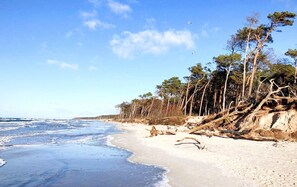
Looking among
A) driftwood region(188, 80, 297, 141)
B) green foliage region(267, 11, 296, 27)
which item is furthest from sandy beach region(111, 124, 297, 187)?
green foliage region(267, 11, 296, 27)

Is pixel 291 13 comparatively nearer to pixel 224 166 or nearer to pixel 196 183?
pixel 224 166

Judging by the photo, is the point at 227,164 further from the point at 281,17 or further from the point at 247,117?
the point at 281,17

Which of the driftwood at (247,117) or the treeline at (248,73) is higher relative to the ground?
the treeline at (248,73)

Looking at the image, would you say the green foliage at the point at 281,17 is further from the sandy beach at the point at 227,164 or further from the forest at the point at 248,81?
the sandy beach at the point at 227,164

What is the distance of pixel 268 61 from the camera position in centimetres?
3859

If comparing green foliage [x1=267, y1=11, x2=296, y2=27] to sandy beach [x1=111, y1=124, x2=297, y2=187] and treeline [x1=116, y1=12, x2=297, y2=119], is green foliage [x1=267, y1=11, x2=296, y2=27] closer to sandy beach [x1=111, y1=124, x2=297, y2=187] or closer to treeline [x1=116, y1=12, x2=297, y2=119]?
treeline [x1=116, y1=12, x2=297, y2=119]

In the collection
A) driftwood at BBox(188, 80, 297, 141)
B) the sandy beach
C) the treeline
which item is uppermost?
the treeline

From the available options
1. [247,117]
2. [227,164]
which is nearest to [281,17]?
[247,117]

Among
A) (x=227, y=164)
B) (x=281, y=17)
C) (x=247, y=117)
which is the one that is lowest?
(x=227, y=164)

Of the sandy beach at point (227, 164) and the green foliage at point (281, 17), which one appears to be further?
the green foliage at point (281, 17)

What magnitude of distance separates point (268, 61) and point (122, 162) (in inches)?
1204

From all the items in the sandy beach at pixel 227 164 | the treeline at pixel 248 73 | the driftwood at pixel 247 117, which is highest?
the treeline at pixel 248 73

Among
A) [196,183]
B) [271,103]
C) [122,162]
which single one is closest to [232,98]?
[271,103]

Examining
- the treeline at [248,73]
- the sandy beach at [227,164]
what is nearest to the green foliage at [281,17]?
the treeline at [248,73]
